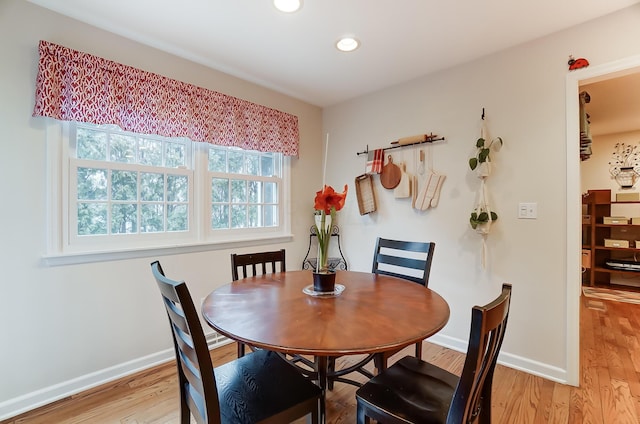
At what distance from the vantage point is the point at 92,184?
2.04 meters

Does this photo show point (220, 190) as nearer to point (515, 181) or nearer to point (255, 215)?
point (255, 215)

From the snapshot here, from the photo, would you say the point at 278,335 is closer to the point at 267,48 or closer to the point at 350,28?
the point at 350,28

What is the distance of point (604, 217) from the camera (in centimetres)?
466

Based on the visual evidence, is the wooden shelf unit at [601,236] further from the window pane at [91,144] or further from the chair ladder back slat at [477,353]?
the window pane at [91,144]

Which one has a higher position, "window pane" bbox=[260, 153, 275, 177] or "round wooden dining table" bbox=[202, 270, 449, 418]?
"window pane" bbox=[260, 153, 275, 177]

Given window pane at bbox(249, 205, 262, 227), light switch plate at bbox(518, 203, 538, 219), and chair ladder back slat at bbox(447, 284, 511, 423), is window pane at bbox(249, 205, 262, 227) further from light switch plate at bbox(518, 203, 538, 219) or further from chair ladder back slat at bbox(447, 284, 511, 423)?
chair ladder back slat at bbox(447, 284, 511, 423)

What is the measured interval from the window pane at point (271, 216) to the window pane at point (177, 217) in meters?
0.88

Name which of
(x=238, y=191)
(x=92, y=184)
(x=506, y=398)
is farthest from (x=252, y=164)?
(x=506, y=398)

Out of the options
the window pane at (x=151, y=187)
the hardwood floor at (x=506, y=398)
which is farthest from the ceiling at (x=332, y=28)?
the hardwood floor at (x=506, y=398)

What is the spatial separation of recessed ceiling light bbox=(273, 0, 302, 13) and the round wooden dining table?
Result: 1661 mm

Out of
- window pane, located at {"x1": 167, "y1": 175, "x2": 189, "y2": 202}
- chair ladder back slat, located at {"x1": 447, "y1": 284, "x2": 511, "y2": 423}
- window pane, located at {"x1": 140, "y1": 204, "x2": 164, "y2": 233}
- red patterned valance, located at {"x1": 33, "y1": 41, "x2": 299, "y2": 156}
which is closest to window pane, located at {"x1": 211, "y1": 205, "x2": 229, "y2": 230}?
window pane, located at {"x1": 167, "y1": 175, "x2": 189, "y2": 202}

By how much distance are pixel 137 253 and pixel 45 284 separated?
515mm

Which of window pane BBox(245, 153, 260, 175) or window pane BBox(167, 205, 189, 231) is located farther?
window pane BBox(245, 153, 260, 175)

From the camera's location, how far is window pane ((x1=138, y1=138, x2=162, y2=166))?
2271 mm
